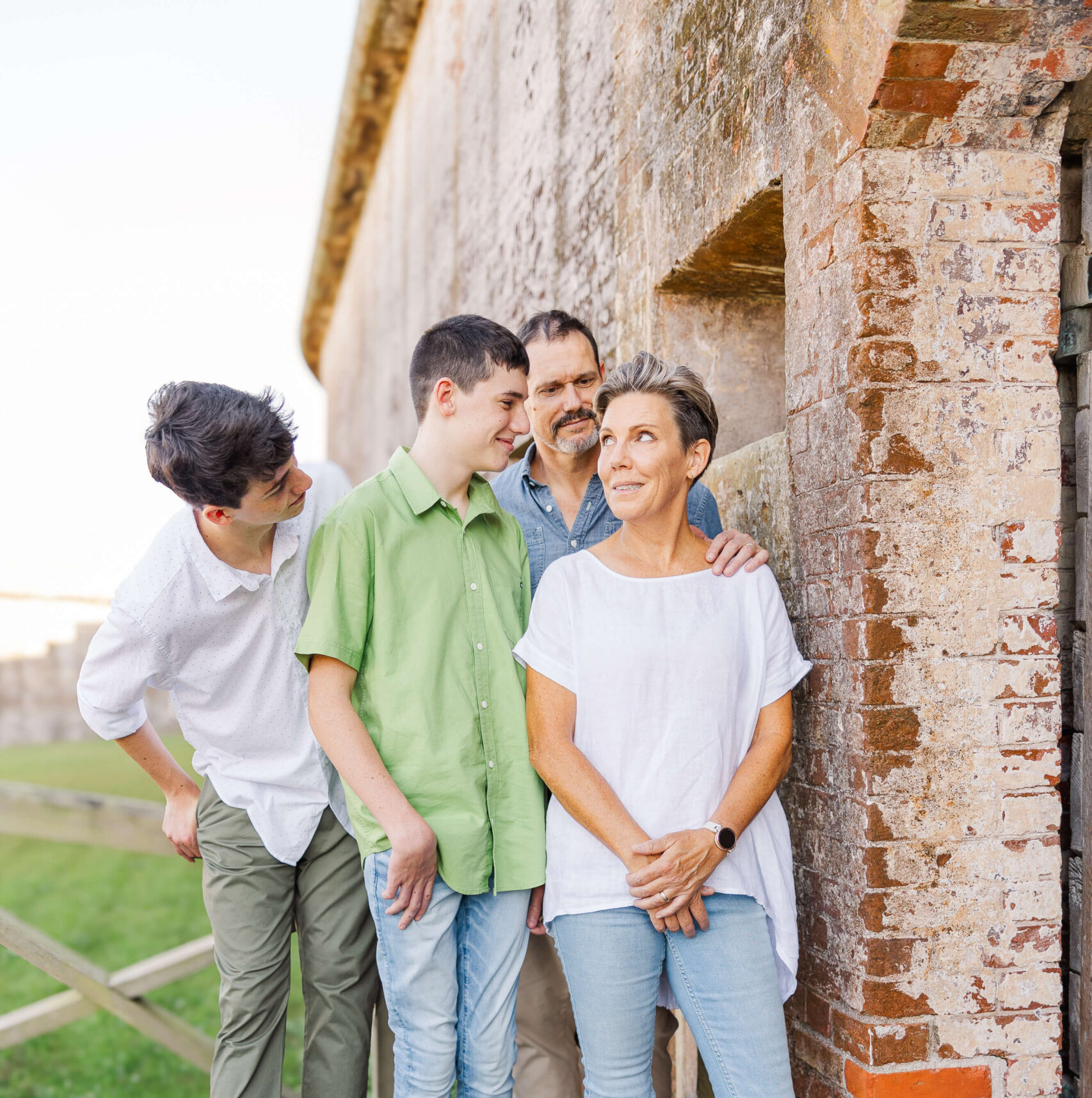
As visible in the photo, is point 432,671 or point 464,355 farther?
point 464,355

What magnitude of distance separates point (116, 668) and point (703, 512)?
5.14 feet

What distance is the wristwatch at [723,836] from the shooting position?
194 centimetres

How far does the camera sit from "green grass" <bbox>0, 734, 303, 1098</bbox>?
5918 mm

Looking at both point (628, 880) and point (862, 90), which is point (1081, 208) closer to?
point (862, 90)

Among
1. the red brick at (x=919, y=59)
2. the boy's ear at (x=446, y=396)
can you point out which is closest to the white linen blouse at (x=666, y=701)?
the boy's ear at (x=446, y=396)

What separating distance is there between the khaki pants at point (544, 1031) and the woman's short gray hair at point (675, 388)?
1.55 meters

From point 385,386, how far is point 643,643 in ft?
28.4

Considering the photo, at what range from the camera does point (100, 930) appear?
8.42 m

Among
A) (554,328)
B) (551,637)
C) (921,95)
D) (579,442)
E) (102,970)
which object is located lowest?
(102,970)

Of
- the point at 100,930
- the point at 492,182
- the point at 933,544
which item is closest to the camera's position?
the point at 933,544

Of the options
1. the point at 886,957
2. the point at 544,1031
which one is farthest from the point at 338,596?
the point at 544,1031

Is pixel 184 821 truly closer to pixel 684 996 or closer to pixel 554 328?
pixel 684 996

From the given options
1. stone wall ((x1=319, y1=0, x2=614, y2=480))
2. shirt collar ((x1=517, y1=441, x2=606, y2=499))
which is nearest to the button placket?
shirt collar ((x1=517, y1=441, x2=606, y2=499))

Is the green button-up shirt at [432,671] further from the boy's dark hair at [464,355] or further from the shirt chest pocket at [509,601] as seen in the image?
the boy's dark hair at [464,355]
